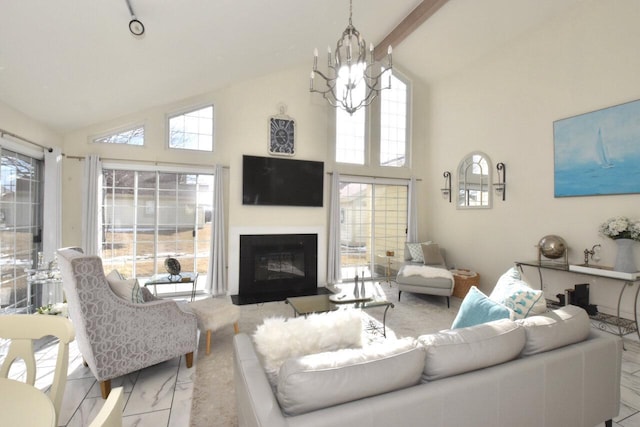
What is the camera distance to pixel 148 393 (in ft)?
7.66

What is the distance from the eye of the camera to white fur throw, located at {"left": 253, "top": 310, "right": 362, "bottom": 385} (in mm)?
1442

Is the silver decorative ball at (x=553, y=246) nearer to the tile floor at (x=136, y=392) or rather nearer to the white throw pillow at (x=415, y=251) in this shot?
the white throw pillow at (x=415, y=251)

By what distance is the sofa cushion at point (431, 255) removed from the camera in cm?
549

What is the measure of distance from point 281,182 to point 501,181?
12.0 feet

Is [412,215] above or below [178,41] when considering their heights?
below

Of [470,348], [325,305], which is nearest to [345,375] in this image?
[470,348]

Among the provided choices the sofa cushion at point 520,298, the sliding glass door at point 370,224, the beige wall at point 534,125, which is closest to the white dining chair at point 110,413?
the sofa cushion at point 520,298

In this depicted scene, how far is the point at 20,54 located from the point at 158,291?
3.49 metres

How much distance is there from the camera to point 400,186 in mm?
6422

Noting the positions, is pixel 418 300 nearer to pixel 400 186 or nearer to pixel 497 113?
pixel 400 186

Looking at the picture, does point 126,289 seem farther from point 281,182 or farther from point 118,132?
point 118,132

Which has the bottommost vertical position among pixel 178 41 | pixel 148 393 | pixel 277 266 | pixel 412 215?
pixel 148 393

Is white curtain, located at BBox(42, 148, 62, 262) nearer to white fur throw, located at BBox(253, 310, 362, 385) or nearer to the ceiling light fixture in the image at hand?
the ceiling light fixture

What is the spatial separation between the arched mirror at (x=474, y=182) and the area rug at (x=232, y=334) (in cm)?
184
